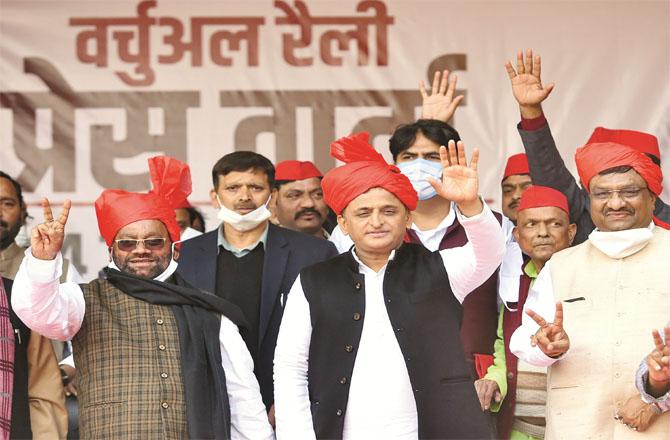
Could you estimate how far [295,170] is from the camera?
257 inches

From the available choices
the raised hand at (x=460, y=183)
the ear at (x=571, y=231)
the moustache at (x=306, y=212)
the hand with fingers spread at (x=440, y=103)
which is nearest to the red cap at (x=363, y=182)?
the raised hand at (x=460, y=183)

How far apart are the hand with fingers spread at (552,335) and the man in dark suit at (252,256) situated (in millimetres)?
1422

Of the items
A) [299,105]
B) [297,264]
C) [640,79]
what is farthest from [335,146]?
[640,79]

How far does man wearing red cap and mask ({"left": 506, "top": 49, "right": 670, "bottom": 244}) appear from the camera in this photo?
5172 mm

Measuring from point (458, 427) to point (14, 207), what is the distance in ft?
8.89

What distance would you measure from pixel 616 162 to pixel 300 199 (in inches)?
88.7

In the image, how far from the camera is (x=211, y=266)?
208 inches

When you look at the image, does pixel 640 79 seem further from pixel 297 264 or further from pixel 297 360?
pixel 297 360

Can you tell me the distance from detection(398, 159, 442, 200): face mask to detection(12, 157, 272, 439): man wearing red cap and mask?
116cm

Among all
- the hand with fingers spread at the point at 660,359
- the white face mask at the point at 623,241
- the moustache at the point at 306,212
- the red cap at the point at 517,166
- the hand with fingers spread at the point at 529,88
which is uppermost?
the hand with fingers spread at the point at 529,88

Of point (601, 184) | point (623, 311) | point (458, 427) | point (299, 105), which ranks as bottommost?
point (458, 427)

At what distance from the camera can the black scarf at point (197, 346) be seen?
4.24 metres

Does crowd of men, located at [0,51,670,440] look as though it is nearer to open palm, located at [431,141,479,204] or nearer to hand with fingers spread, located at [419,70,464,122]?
open palm, located at [431,141,479,204]

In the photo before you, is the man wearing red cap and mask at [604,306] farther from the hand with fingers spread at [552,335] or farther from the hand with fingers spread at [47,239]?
the hand with fingers spread at [47,239]
